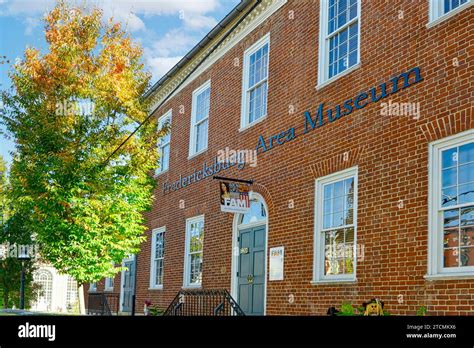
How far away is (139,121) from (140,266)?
6.15 meters

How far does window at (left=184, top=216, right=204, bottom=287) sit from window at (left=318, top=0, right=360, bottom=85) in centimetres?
645

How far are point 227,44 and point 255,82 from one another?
7.02ft

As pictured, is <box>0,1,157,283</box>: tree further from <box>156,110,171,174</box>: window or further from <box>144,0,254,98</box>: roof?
<box>156,110,171,174</box>: window

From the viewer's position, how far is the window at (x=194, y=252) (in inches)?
652

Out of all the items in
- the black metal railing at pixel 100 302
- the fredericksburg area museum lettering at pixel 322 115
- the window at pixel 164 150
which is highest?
the window at pixel 164 150

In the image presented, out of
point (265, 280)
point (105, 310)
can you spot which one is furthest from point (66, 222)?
point (105, 310)

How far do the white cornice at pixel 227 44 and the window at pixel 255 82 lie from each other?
0.57 m

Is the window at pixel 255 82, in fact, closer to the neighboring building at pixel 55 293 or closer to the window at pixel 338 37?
the window at pixel 338 37

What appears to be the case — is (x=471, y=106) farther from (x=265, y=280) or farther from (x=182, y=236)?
(x=182, y=236)

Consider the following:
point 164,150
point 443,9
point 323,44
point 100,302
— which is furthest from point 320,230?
point 100,302

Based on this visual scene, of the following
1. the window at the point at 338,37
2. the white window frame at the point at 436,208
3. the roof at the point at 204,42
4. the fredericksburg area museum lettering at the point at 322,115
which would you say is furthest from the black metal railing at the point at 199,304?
the roof at the point at 204,42

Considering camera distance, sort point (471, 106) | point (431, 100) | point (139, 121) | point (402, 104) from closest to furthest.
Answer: point (471, 106) < point (431, 100) < point (402, 104) < point (139, 121)

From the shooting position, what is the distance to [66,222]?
48.9 feet

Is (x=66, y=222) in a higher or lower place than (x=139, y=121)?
lower
